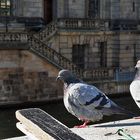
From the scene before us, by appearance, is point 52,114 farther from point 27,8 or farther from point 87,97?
point 87,97

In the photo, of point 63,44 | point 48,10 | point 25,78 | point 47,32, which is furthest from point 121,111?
point 48,10

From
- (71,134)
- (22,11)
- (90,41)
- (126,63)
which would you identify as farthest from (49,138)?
(126,63)

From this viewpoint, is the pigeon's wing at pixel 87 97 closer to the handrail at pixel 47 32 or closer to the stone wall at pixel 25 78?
the stone wall at pixel 25 78

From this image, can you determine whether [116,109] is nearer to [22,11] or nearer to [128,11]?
[22,11]

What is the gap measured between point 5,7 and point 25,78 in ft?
14.8

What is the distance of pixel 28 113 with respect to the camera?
7.98 m

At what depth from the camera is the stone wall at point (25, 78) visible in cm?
2212

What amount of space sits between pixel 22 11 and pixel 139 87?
56.0 feet

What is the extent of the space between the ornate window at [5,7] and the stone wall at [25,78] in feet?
11.7

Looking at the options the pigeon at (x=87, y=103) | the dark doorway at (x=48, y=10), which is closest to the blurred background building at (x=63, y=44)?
the dark doorway at (x=48, y=10)

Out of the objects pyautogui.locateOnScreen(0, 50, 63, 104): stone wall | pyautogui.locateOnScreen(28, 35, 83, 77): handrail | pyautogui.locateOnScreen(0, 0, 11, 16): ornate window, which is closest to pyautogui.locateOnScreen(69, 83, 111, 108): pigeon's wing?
pyautogui.locateOnScreen(0, 50, 63, 104): stone wall

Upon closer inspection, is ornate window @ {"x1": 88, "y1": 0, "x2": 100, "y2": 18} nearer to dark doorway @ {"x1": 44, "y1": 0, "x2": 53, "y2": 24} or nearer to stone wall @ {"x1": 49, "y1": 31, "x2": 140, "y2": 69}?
stone wall @ {"x1": 49, "y1": 31, "x2": 140, "y2": 69}

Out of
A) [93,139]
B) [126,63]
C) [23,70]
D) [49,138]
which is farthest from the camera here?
[126,63]

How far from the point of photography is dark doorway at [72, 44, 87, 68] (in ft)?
91.3
